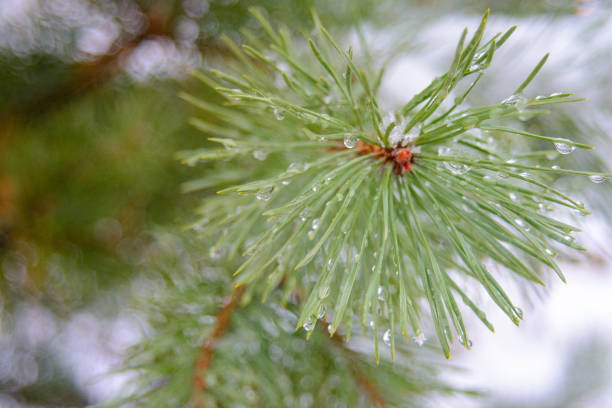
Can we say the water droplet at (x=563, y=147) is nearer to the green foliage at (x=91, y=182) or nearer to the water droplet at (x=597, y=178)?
the water droplet at (x=597, y=178)

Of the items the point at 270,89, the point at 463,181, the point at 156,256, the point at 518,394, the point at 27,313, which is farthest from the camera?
the point at 518,394

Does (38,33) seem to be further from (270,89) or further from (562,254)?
(562,254)

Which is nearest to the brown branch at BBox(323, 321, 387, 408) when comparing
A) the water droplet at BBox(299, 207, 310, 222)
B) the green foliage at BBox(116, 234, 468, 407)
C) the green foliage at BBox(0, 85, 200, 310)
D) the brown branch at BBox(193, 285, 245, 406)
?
the green foliage at BBox(116, 234, 468, 407)

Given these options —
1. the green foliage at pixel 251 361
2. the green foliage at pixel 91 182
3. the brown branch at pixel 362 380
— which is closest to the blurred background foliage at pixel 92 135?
the green foliage at pixel 91 182

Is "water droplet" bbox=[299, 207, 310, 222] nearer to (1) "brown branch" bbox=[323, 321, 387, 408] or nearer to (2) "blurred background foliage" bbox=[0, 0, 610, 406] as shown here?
(1) "brown branch" bbox=[323, 321, 387, 408]

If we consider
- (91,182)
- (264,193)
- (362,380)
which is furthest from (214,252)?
(91,182)

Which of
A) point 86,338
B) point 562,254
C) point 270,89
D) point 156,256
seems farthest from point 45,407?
point 562,254
